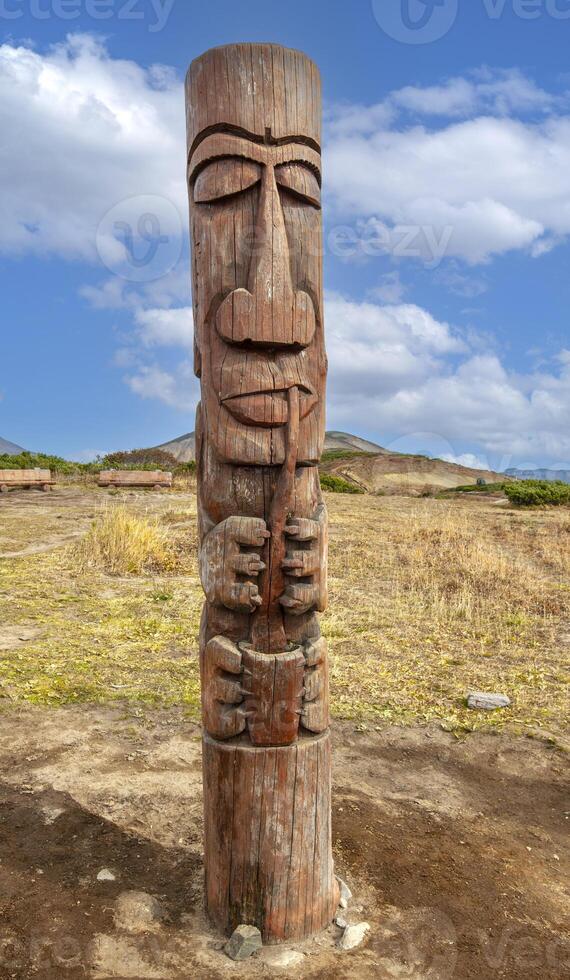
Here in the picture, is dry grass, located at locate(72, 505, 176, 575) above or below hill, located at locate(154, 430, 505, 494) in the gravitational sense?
below

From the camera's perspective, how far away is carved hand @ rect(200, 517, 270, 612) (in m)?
3.62

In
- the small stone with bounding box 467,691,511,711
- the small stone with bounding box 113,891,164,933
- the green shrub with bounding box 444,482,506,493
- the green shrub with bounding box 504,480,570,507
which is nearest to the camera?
the small stone with bounding box 113,891,164,933

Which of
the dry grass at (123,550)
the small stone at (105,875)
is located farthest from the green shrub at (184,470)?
the small stone at (105,875)

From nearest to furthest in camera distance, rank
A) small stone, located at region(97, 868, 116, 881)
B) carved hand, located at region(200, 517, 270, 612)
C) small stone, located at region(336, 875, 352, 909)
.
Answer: carved hand, located at region(200, 517, 270, 612) < small stone, located at region(336, 875, 352, 909) < small stone, located at region(97, 868, 116, 881)

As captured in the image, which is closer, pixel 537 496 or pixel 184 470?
pixel 537 496

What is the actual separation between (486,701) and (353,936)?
3.63 m

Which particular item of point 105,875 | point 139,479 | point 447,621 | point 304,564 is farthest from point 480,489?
point 304,564

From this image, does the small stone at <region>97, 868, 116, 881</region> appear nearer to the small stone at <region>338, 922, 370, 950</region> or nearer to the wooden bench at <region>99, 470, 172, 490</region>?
the small stone at <region>338, 922, 370, 950</region>

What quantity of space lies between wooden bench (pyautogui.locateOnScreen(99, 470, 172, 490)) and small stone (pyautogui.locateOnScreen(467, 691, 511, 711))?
1793 cm

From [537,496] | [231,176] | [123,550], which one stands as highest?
[231,176]

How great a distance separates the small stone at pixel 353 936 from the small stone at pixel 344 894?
0.20m

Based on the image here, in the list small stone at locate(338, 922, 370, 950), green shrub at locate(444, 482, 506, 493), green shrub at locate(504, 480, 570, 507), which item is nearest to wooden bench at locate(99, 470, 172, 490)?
green shrub at locate(504, 480, 570, 507)

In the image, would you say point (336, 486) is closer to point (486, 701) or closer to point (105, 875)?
point (486, 701)

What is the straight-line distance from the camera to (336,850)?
4.57 m
